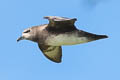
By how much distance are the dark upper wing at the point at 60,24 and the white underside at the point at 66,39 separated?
224 mm

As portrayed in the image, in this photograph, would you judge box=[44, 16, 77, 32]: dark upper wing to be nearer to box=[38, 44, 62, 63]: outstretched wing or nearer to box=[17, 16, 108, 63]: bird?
box=[17, 16, 108, 63]: bird

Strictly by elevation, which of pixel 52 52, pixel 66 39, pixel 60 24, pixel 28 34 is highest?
pixel 60 24

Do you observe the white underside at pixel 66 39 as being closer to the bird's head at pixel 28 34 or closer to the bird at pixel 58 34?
the bird at pixel 58 34

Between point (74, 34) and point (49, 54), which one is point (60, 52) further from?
point (74, 34)

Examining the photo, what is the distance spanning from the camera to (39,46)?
17672 millimetres

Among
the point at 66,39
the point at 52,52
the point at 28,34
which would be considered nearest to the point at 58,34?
the point at 66,39

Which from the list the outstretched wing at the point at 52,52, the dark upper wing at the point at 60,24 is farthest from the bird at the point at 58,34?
the outstretched wing at the point at 52,52

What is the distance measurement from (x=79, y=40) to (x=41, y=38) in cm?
129

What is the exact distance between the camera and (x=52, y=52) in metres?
17.7

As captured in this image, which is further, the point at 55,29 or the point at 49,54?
the point at 49,54

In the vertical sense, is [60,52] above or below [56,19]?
below

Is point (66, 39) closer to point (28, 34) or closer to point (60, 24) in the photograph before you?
point (60, 24)

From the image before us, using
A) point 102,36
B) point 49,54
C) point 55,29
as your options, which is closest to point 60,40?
point 55,29

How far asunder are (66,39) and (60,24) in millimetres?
527
